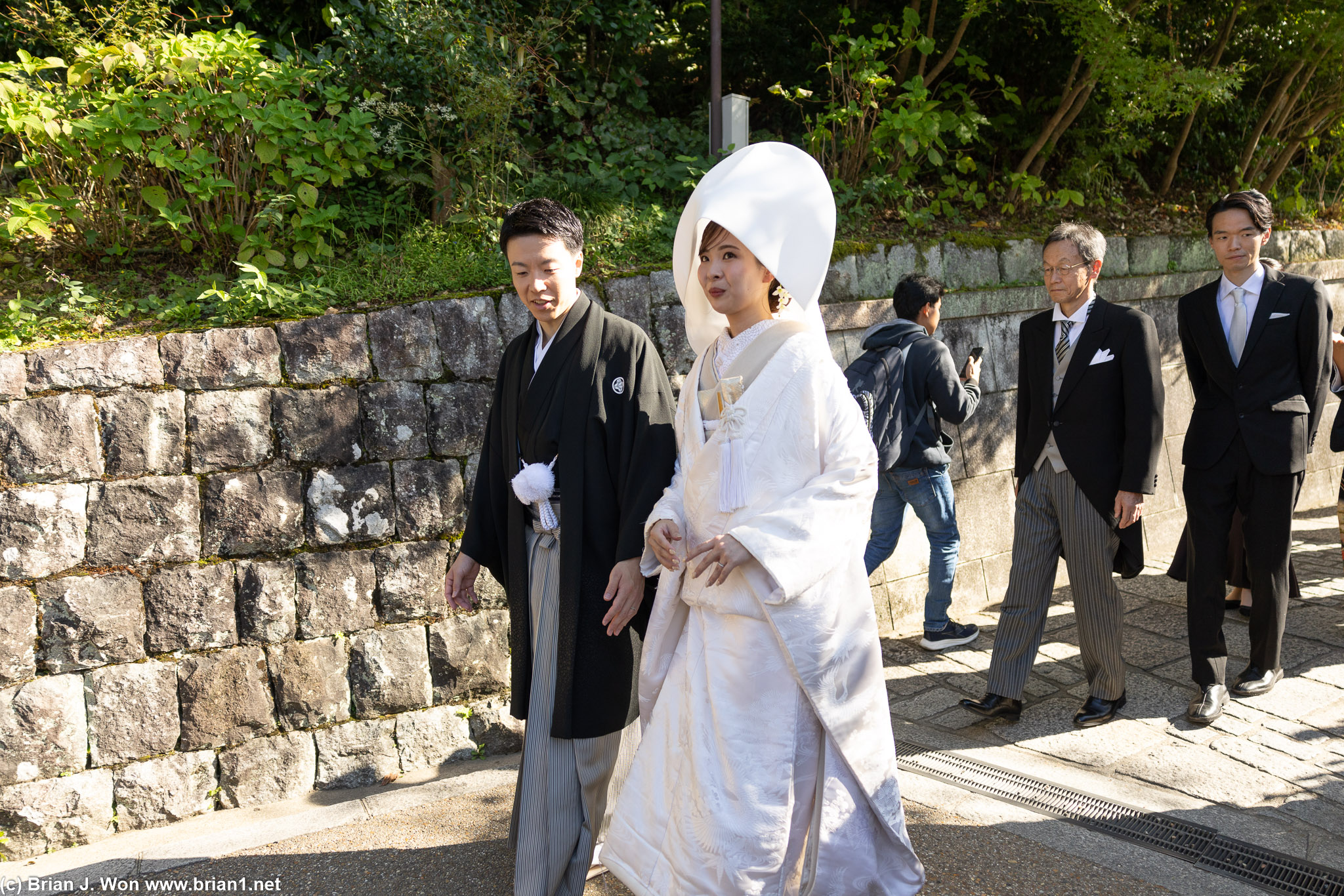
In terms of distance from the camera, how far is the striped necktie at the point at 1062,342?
3.84m

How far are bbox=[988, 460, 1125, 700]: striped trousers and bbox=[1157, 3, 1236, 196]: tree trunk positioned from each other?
4.59 meters

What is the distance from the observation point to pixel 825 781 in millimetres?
2332

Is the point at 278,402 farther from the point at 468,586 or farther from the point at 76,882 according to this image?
the point at 76,882

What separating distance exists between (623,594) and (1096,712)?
2.38 m

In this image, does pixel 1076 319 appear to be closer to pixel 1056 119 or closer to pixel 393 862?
pixel 393 862

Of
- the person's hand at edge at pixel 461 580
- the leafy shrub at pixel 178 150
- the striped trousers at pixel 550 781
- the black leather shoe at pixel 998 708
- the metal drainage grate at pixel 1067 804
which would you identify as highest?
the leafy shrub at pixel 178 150

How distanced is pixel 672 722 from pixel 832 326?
3107mm

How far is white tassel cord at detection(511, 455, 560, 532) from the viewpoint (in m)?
2.76

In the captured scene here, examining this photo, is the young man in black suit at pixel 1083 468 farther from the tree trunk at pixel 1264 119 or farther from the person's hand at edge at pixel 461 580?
the tree trunk at pixel 1264 119

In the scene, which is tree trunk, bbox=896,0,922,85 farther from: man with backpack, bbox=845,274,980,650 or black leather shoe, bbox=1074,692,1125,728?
black leather shoe, bbox=1074,692,1125,728

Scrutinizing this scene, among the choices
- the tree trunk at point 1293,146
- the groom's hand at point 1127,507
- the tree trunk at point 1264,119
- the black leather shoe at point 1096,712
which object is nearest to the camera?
the groom's hand at point 1127,507

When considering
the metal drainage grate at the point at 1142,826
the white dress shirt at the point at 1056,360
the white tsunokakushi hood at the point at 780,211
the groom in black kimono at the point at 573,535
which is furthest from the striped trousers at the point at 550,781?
the white dress shirt at the point at 1056,360

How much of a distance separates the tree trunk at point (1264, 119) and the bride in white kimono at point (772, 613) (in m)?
7.26

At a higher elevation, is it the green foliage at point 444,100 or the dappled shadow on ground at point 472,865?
the green foliage at point 444,100
